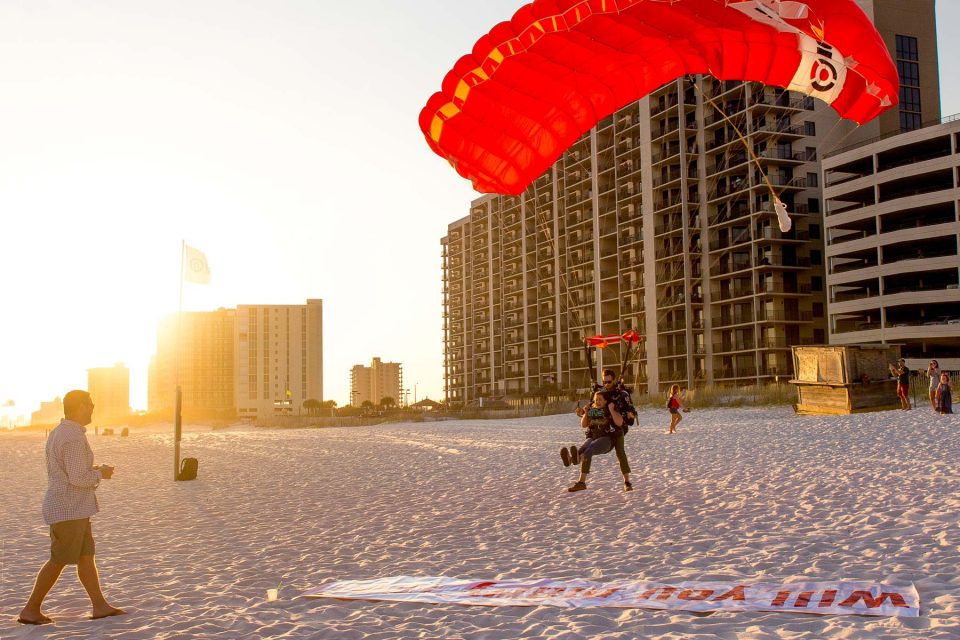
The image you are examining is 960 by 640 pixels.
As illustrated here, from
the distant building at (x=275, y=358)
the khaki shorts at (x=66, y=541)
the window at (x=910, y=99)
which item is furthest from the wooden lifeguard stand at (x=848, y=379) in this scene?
the distant building at (x=275, y=358)

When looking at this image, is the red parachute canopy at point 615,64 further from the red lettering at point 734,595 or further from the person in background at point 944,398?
the person in background at point 944,398

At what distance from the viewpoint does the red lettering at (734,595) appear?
6618 millimetres

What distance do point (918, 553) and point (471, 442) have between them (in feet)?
76.3

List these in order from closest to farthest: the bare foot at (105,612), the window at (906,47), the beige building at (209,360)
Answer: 1. the bare foot at (105,612)
2. the window at (906,47)
3. the beige building at (209,360)

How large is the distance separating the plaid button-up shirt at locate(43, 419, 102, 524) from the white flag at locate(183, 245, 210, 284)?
1358cm

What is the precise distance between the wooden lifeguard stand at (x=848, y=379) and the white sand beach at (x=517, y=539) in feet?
31.5

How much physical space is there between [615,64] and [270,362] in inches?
5971

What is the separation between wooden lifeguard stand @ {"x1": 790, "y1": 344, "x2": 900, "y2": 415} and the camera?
29.3 metres

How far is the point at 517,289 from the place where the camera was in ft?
341

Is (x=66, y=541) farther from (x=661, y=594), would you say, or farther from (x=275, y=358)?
(x=275, y=358)

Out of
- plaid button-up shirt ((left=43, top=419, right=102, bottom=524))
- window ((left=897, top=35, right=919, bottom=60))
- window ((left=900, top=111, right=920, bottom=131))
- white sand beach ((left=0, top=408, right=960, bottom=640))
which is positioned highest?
window ((left=897, top=35, right=919, bottom=60))

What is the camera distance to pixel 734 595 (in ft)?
22.1

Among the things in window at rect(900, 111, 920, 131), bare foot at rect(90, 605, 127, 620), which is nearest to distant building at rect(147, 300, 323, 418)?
window at rect(900, 111, 920, 131)

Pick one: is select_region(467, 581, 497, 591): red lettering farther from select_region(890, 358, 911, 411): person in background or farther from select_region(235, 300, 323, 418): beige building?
select_region(235, 300, 323, 418): beige building
